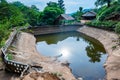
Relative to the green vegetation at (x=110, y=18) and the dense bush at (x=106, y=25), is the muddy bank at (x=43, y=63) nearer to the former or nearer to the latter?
the dense bush at (x=106, y=25)

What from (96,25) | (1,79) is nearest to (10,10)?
(96,25)

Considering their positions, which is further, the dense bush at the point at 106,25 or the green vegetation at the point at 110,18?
the green vegetation at the point at 110,18

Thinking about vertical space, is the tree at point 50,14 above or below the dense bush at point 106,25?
above

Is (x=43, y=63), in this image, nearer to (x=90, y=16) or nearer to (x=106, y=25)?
(x=106, y=25)

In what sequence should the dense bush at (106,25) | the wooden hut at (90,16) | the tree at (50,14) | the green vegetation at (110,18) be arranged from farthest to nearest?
the wooden hut at (90,16), the tree at (50,14), the green vegetation at (110,18), the dense bush at (106,25)

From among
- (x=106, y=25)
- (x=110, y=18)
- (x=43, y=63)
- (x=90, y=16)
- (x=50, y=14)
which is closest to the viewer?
(x=43, y=63)

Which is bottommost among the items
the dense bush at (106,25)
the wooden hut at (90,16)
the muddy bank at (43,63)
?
the muddy bank at (43,63)

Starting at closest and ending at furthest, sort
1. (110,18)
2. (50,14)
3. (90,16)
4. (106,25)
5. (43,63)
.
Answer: (43,63)
(106,25)
(110,18)
(50,14)
(90,16)

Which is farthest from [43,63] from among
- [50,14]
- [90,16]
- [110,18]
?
[90,16]

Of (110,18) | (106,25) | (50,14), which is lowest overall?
(106,25)

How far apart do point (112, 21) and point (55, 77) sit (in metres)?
22.6

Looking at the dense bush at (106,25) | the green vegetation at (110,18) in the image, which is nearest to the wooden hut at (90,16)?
the green vegetation at (110,18)

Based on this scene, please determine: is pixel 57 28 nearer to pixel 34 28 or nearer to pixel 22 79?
pixel 34 28

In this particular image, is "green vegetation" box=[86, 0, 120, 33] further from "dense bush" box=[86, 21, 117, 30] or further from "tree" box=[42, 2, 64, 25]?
"tree" box=[42, 2, 64, 25]
